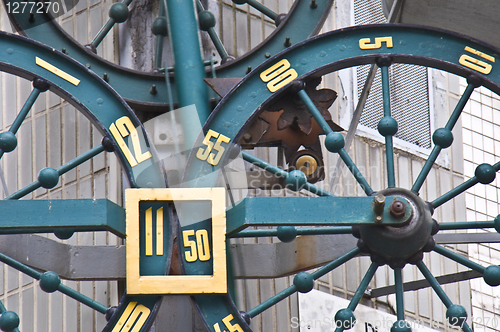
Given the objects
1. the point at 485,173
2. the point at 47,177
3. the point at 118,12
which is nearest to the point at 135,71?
the point at 118,12

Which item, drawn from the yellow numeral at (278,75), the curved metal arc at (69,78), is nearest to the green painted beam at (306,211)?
the yellow numeral at (278,75)

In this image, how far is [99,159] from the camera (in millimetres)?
9469

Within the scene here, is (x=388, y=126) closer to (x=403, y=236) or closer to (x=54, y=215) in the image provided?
(x=403, y=236)

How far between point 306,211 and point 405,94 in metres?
4.89

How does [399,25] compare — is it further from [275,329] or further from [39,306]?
[39,306]

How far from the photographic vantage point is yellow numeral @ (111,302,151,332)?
6.88 meters

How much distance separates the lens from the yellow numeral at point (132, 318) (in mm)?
6875

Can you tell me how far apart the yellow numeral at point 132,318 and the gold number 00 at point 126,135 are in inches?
38.7

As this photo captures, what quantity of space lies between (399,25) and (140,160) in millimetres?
2061

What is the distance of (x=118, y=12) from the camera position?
360 inches

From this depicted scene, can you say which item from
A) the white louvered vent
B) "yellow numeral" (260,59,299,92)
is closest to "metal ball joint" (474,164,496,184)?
"yellow numeral" (260,59,299,92)

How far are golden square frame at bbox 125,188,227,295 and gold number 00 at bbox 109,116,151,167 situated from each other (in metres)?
0.32

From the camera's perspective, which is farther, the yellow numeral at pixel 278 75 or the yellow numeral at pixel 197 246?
the yellow numeral at pixel 278 75

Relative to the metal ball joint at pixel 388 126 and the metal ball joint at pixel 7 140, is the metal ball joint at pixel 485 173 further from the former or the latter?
the metal ball joint at pixel 7 140
